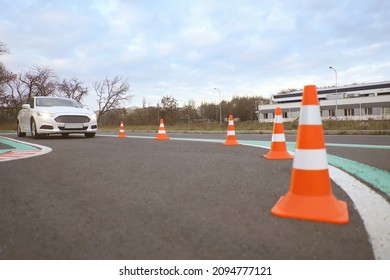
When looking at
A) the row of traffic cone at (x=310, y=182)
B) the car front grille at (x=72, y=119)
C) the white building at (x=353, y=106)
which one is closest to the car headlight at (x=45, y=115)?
the car front grille at (x=72, y=119)

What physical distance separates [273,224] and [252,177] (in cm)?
145

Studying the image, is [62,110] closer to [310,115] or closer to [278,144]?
[278,144]

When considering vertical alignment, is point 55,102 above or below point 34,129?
above

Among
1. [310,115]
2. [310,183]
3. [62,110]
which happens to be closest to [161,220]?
[310,183]

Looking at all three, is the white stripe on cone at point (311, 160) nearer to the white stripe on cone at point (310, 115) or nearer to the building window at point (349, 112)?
the white stripe on cone at point (310, 115)

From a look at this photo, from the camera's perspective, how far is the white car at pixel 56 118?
34.6ft

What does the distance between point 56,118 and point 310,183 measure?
982 centimetres

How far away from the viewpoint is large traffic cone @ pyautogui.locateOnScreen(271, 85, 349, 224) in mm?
2326

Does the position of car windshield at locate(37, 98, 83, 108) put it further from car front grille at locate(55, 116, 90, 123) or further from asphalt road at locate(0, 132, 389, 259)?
asphalt road at locate(0, 132, 389, 259)

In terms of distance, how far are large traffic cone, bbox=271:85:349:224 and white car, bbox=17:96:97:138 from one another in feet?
30.9

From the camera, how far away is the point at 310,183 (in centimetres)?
254

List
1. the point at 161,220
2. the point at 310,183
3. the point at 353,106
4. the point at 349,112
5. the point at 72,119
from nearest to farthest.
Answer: the point at 161,220 < the point at 310,183 < the point at 72,119 < the point at 353,106 < the point at 349,112

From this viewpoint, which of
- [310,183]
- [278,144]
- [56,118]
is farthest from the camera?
[56,118]
